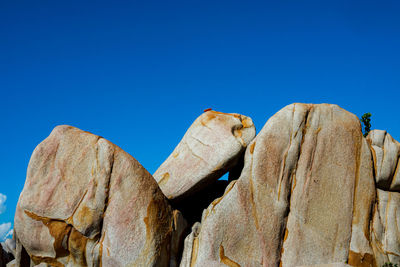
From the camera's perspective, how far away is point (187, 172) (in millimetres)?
12859

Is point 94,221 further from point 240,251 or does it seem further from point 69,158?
point 240,251

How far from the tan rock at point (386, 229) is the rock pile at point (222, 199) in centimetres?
3

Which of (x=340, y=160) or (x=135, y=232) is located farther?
(x=340, y=160)

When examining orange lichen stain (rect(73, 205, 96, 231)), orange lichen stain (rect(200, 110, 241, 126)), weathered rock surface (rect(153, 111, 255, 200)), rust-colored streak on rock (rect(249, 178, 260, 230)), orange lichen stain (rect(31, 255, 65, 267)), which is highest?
orange lichen stain (rect(200, 110, 241, 126))

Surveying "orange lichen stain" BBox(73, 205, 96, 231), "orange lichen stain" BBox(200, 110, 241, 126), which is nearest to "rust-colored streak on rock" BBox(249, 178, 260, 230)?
"orange lichen stain" BBox(200, 110, 241, 126)

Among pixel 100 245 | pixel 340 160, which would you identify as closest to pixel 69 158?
pixel 100 245

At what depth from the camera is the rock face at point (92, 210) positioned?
11602 mm

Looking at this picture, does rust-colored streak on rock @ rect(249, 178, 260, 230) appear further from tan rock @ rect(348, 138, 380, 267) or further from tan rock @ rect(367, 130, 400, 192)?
tan rock @ rect(367, 130, 400, 192)

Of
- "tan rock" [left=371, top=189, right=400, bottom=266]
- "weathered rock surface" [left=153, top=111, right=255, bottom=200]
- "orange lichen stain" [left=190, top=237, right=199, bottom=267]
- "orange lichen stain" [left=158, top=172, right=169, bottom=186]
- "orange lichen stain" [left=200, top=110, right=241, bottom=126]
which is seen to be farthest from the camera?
"orange lichen stain" [left=200, top=110, right=241, bottom=126]

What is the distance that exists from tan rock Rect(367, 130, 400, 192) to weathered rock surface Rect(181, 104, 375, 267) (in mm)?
489

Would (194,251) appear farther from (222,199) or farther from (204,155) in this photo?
(204,155)

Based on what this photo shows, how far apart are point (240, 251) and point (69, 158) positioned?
580 cm

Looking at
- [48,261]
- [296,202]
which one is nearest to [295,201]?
[296,202]

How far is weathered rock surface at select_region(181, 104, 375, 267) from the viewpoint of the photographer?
12.4 meters
